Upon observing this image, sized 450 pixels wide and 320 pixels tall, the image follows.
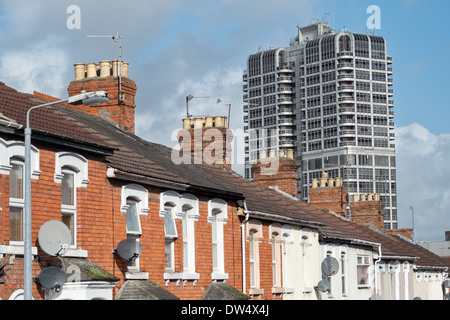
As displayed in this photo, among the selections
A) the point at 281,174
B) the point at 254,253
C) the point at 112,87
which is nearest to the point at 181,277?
the point at 254,253

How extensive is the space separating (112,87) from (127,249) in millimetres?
11750

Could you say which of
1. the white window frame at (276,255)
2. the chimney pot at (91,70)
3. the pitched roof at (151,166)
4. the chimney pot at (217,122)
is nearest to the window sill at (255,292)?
the white window frame at (276,255)

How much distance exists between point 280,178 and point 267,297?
1562 cm

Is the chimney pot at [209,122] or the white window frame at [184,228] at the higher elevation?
the chimney pot at [209,122]

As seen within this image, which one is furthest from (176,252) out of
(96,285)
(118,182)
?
(96,285)

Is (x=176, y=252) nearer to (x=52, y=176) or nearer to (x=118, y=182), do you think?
(x=118, y=182)

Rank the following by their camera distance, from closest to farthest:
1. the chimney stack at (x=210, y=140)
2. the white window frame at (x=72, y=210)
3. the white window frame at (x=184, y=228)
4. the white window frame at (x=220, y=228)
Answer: the white window frame at (x=72, y=210) < the white window frame at (x=184, y=228) < the white window frame at (x=220, y=228) < the chimney stack at (x=210, y=140)

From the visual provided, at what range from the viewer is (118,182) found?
23.9 meters

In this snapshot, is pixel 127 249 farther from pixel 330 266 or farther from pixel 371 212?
Answer: pixel 371 212

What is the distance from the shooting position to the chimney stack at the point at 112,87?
110 ft

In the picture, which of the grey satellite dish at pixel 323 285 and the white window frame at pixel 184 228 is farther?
the grey satellite dish at pixel 323 285

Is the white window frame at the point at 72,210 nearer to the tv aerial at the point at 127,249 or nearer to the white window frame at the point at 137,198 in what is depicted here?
the tv aerial at the point at 127,249

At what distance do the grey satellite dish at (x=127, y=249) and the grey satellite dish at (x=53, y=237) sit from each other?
3089 mm
